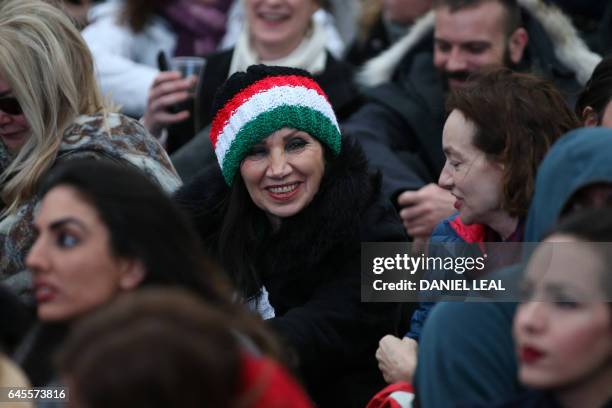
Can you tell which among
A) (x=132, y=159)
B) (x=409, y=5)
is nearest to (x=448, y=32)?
(x=409, y=5)

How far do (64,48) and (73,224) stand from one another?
1.95 metres

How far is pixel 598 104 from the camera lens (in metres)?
4.41

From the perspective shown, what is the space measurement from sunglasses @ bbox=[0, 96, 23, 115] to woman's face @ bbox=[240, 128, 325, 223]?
972 millimetres

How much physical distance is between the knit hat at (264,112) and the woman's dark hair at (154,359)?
85.3 inches

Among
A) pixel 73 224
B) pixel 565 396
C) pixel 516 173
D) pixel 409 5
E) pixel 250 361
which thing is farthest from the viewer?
pixel 409 5

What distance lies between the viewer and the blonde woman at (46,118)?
462 cm

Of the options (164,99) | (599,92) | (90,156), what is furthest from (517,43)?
(90,156)

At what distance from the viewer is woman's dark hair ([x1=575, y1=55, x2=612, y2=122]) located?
4.39m

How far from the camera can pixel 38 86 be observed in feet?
15.4

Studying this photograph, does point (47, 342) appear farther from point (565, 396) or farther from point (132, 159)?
point (132, 159)

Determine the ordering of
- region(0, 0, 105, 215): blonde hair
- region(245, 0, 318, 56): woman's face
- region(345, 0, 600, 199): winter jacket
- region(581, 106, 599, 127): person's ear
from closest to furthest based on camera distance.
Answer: region(581, 106, 599, 127): person's ear
region(0, 0, 105, 215): blonde hair
region(345, 0, 600, 199): winter jacket
region(245, 0, 318, 56): woman's face

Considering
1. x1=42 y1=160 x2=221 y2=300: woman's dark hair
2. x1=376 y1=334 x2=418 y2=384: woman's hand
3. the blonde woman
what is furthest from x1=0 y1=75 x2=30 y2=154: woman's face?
x1=42 y1=160 x2=221 y2=300: woman's dark hair

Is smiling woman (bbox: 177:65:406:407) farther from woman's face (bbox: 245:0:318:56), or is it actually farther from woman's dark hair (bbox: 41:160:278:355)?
woman's face (bbox: 245:0:318:56)

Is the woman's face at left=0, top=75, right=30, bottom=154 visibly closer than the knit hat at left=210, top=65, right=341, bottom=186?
No
